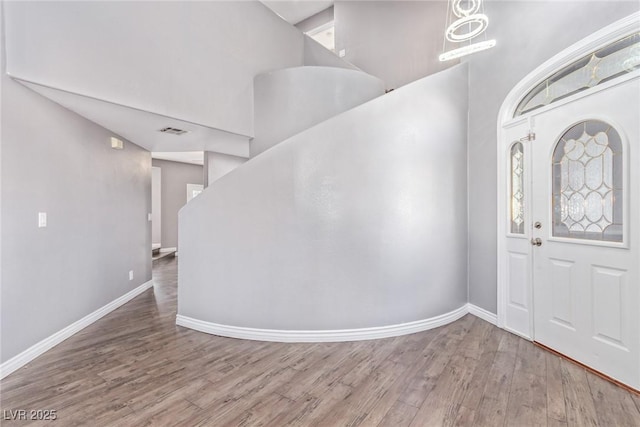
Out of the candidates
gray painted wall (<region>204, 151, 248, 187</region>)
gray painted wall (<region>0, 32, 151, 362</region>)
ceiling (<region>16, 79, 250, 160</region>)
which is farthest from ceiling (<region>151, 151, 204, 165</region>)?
gray painted wall (<region>0, 32, 151, 362</region>)

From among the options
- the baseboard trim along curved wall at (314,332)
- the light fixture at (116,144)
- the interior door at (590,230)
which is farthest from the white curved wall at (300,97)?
the baseboard trim along curved wall at (314,332)

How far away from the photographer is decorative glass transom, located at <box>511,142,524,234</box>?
9.86 feet

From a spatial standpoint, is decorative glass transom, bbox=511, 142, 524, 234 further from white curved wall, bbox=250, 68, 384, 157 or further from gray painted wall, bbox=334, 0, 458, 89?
gray painted wall, bbox=334, 0, 458, 89

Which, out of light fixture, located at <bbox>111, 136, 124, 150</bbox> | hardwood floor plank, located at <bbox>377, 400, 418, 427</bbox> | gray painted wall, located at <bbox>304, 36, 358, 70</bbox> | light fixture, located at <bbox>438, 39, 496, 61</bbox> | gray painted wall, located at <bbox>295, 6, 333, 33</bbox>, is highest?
gray painted wall, located at <bbox>295, 6, 333, 33</bbox>

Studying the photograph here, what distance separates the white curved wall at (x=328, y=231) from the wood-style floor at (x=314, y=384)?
12.4 inches

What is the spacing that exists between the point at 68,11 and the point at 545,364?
4.85m

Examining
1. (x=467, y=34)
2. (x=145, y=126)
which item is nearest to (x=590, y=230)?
(x=467, y=34)

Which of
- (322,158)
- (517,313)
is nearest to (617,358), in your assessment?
(517,313)

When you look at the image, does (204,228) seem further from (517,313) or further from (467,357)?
(517,313)

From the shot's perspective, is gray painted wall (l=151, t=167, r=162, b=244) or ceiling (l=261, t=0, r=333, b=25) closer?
ceiling (l=261, t=0, r=333, b=25)

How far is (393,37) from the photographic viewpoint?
5594 mm

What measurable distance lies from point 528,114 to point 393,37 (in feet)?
11.8

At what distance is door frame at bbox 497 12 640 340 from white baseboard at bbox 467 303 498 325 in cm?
7

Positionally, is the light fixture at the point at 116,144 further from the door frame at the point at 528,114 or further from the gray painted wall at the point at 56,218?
the door frame at the point at 528,114
